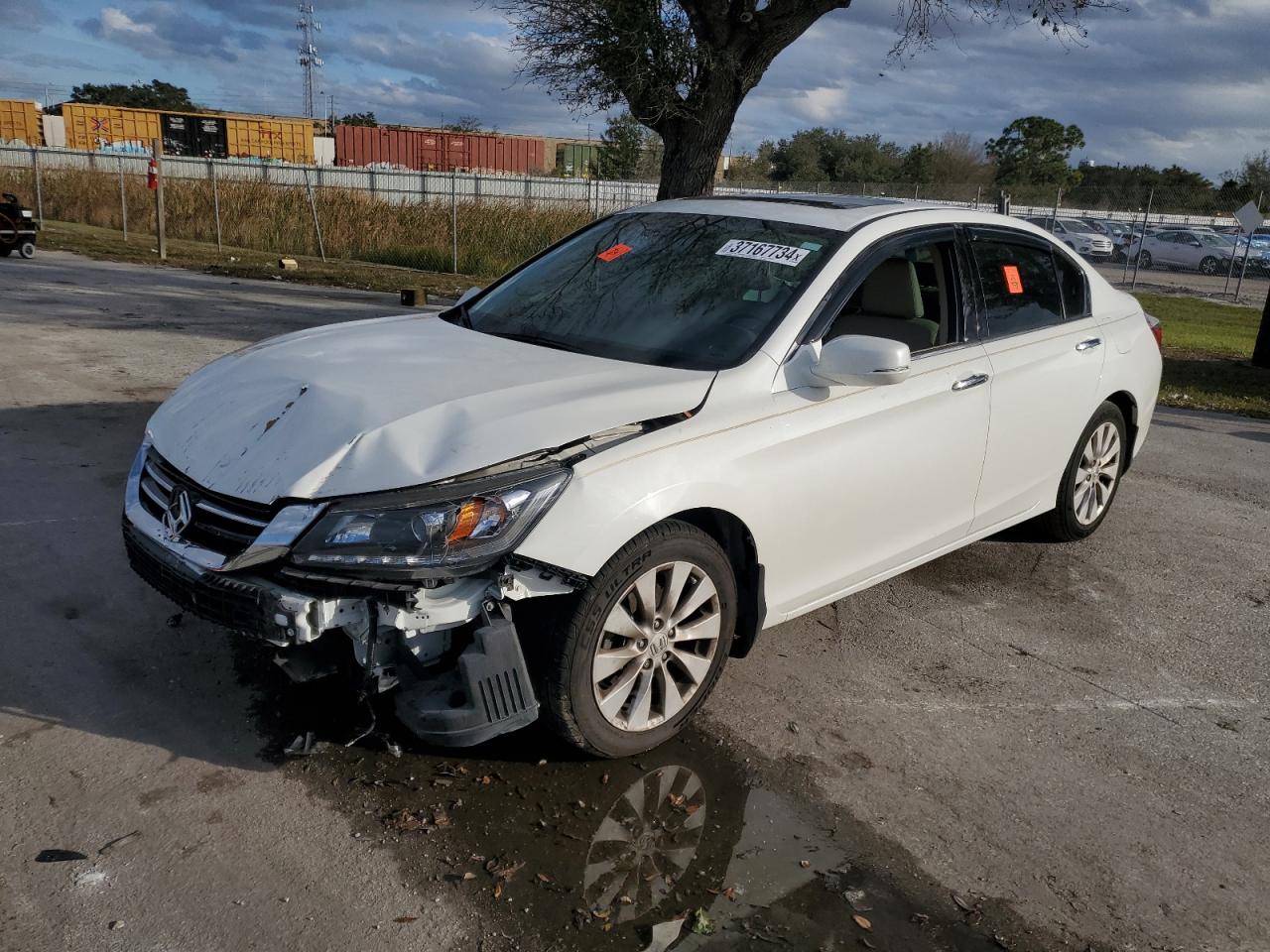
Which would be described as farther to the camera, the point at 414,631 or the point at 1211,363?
the point at 1211,363

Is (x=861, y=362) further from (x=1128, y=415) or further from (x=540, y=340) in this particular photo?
(x=1128, y=415)

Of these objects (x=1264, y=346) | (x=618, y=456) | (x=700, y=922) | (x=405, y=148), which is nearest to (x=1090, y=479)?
(x=618, y=456)

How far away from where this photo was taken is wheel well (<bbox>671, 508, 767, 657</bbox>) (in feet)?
11.9

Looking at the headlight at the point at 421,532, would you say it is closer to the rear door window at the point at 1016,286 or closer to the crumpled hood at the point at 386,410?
the crumpled hood at the point at 386,410

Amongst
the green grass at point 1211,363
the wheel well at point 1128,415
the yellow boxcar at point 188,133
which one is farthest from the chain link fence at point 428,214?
the yellow boxcar at point 188,133

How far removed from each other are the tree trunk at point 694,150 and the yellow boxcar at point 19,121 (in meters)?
62.8

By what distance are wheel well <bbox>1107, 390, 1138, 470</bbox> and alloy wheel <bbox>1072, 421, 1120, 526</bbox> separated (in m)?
0.12

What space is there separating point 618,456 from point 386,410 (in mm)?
735

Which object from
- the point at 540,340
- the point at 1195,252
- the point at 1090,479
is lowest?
the point at 1090,479

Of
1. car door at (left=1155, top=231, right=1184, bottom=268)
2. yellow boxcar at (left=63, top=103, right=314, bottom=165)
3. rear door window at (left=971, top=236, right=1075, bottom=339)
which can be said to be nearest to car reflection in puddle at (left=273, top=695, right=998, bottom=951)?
rear door window at (left=971, top=236, right=1075, bottom=339)

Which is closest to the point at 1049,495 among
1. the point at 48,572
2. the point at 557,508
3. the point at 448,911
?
the point at 557,508

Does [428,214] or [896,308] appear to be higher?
Result: [896,308]

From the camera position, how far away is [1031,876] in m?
3.10

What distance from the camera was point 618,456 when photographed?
10.7 feet
